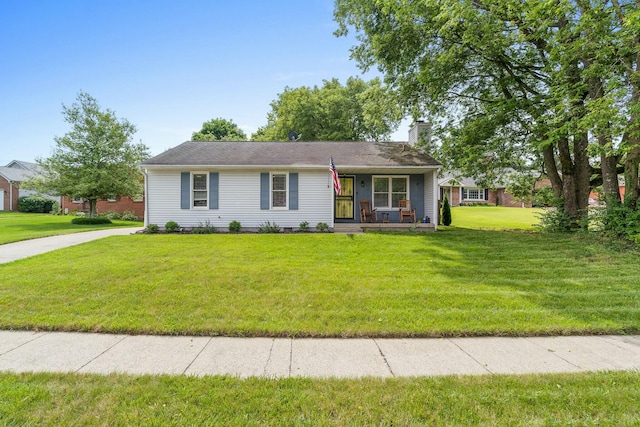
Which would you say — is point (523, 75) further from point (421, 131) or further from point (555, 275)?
point (555, 275)

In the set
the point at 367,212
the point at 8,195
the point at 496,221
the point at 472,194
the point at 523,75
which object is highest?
the point at 523,75

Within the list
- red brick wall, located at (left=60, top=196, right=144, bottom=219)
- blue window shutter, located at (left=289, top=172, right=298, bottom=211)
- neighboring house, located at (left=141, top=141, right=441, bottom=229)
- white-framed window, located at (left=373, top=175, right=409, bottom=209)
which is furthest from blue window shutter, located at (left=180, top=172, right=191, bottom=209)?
red brick wall, located at (left=60, top=196, right=144, bottom=219)

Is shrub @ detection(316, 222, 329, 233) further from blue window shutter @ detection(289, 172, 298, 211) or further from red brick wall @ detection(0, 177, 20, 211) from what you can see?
red brick wall @ detection(0, 177, 20, 211)

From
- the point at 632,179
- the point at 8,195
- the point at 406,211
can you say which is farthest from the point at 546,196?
the point at 8,195

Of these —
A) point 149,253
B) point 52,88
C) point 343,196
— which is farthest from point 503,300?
point 52,88

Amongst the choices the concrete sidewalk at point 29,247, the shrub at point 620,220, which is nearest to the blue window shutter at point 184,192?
the concrete sidewalk at point 29,247

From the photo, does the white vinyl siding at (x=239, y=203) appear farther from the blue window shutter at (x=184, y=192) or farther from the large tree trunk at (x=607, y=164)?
the large tree trunk at (x=607, y=164)

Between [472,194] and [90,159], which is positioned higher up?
[90,159]

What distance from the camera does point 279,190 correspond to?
523 inches

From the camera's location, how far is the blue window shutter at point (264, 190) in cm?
1320

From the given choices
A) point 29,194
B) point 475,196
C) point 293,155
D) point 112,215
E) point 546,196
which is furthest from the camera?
point 475,196

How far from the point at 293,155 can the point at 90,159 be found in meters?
14.7

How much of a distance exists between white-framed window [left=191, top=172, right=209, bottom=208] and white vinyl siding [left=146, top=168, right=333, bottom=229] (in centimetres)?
34

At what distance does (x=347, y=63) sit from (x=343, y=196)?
238 inches
